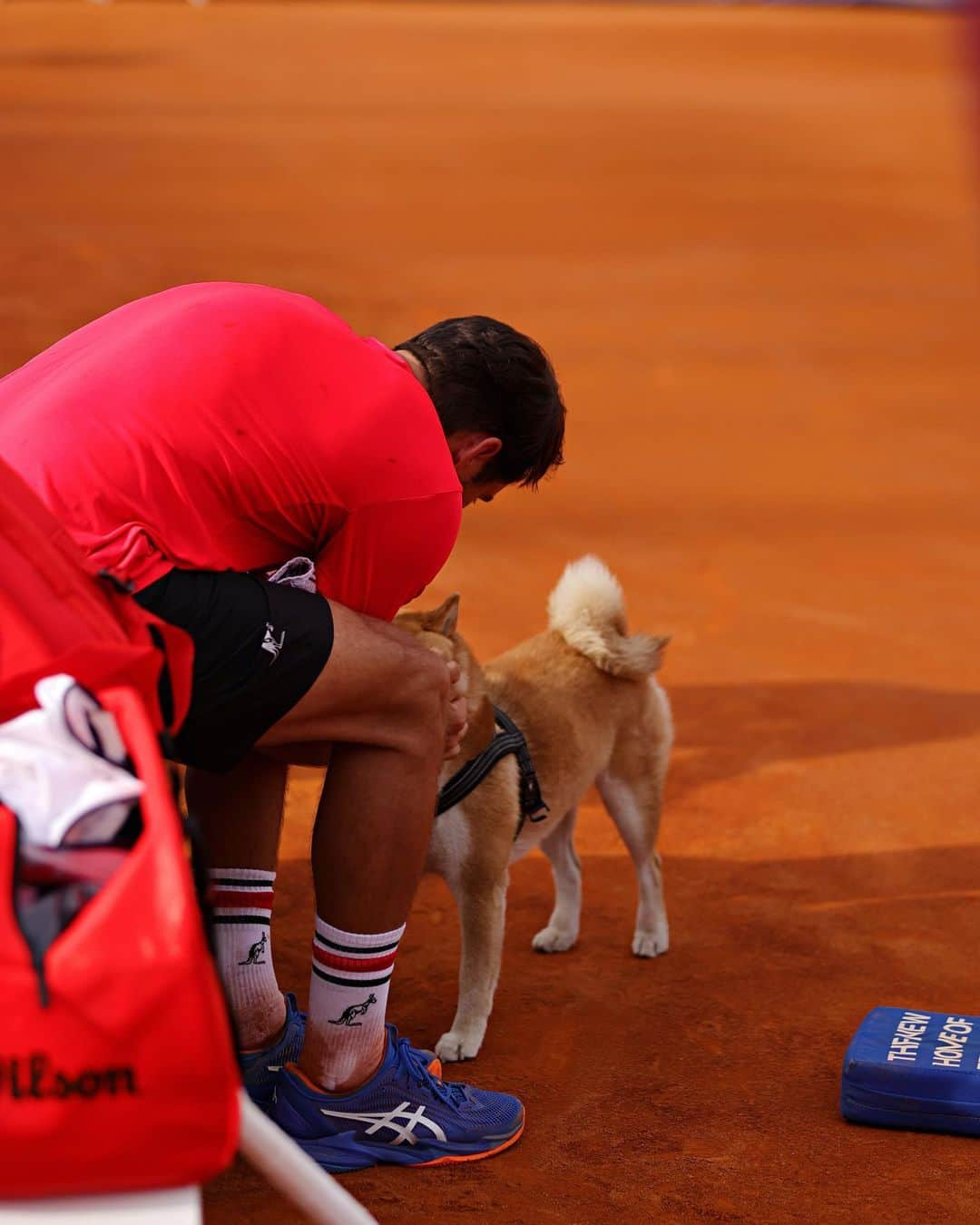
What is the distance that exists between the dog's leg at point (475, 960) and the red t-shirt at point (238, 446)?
1.00 m

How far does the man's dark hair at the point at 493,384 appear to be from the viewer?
2846 millimetres

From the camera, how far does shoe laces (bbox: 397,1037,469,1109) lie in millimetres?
2832

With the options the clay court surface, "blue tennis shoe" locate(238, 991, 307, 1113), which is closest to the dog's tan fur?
the clay court surface

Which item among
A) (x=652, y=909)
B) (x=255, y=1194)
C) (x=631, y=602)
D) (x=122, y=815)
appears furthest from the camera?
(x=631, y=602)

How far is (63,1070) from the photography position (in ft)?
5.03

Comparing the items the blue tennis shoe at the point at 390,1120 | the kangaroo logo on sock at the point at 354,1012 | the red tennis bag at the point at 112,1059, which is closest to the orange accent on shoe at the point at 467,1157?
the blue tennis shoe at the point at 390,1120

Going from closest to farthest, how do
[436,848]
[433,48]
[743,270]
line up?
[436,848] → [743,270] → [433,48]

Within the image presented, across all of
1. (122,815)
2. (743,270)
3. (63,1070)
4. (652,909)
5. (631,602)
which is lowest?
(743,270)

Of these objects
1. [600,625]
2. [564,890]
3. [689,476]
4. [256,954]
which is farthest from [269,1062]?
[689,476]

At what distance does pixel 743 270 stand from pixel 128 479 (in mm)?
13749

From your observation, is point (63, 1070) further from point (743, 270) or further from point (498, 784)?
point (743, 270)

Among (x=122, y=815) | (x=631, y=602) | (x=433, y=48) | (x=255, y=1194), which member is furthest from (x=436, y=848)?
(x=433, y=48)

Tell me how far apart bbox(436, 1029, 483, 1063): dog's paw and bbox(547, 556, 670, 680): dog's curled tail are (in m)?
0.98

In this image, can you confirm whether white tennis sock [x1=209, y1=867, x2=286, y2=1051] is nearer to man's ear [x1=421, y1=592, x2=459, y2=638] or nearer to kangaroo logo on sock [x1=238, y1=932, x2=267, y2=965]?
kangaroo logo on sock [x1=238, y1=932, x2=267, y2=965]
